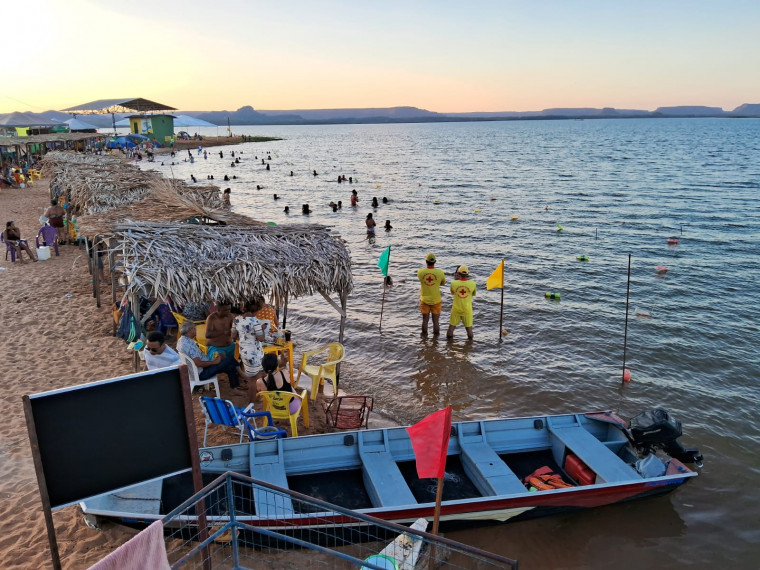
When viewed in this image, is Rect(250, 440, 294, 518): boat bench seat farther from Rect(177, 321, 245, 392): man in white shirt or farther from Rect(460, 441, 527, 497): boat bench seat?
Rect(460, 441, 527, 497): boat bench seat

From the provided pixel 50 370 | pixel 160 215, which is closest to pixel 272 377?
pixel 50 370

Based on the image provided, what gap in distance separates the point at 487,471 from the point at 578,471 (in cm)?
139

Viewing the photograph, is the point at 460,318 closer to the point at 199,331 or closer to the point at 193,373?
the point at 199,331

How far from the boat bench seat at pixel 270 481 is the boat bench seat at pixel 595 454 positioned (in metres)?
4.14

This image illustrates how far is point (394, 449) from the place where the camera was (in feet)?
25.3

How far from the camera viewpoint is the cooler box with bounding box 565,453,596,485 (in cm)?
742

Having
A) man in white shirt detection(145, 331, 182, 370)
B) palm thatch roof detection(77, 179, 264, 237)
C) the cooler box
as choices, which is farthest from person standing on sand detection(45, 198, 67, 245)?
the cooler box

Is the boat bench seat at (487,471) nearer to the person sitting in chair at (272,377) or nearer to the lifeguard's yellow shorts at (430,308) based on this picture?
the person sitting in chair at (272,377)

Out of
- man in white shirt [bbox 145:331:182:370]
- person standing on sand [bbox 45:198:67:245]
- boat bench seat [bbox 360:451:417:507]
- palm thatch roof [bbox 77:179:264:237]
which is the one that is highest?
palm thatch roof [bbox 77:179:264:237]

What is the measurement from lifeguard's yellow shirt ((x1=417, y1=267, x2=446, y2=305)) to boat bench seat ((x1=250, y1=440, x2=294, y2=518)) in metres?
6.52

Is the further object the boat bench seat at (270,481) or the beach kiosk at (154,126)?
the beach kiosk at (154,126)

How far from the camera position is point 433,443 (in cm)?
513

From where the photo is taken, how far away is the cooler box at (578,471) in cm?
742

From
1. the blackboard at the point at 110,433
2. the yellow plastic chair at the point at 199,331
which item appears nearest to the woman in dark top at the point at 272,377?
the yellow plastic chair at the point at 199,331
